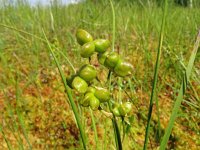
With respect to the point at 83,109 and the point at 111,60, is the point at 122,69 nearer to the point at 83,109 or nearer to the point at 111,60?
the point at 111,60

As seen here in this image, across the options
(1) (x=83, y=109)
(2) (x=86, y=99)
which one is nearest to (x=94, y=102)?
(2) (x=86, y=99)

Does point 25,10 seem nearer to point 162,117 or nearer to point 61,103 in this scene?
point 61,103

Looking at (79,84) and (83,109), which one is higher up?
(79,84)

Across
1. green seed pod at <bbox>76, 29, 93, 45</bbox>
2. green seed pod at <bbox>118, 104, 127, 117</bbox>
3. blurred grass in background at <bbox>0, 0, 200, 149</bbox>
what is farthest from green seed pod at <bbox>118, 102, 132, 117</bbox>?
blurred grass in background at <bbox>0, 0, 200, 149</bbox>

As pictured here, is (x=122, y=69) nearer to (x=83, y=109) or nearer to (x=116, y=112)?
(x=116, y=112)

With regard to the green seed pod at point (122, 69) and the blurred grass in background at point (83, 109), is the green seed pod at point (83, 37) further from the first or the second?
the blurred grass in background at point (83, 109)

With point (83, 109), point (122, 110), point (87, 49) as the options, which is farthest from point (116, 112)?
point (83, 109)

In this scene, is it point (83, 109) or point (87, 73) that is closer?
point (87, 73)

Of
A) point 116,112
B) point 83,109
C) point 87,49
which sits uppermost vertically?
point 87,49

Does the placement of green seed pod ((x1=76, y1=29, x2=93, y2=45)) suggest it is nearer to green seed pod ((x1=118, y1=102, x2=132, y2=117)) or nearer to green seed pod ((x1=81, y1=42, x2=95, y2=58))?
green seed pod ((x1=81, y1=42, x2=95, y2=58))

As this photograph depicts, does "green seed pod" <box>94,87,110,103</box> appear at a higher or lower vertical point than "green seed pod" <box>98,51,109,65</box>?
lower
